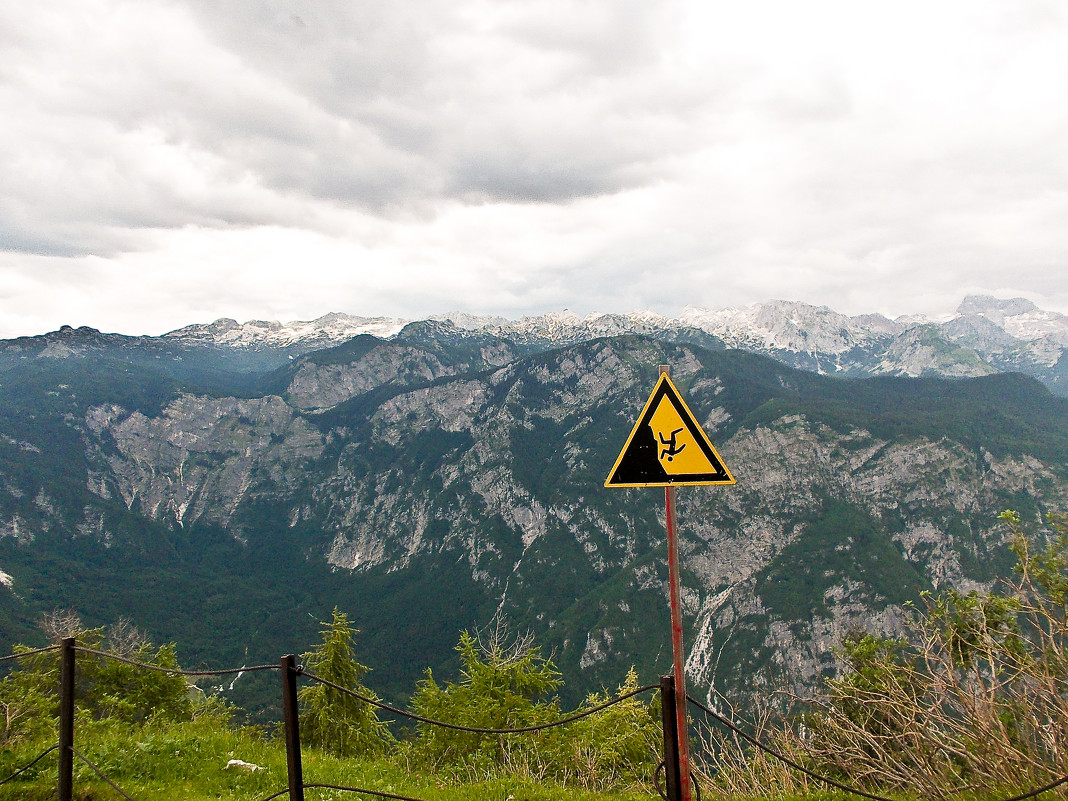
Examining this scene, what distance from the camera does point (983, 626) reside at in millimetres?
9703

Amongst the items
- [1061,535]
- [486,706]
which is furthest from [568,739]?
[1061,535]

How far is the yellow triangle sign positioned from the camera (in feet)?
24.8

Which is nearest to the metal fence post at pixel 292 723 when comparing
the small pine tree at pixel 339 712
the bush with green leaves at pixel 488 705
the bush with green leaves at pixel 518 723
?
the bush with green leaves at pixel 518 723

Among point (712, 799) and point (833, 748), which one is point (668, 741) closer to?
point (712, 799)

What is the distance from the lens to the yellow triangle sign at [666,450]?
24.8ft

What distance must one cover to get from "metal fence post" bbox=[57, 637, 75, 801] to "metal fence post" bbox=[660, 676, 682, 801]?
8.45 m

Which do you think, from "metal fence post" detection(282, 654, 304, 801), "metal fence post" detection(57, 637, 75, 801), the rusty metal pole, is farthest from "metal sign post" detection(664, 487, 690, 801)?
"metal fence post" detection(57, 637, 75, 801)

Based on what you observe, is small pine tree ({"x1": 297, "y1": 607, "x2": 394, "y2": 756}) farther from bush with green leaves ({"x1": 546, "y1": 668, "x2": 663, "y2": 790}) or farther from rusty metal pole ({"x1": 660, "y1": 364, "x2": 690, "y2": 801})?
rusty metal pole ({"x1": 660, "y1": 364, "x2": 690, "y2": 801})

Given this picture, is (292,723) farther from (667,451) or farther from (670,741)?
(667,451)

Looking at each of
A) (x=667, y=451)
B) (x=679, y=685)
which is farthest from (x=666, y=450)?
(x=679, y=685)

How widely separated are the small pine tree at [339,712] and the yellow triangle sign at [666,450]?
27.3m

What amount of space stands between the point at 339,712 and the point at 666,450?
3425cm

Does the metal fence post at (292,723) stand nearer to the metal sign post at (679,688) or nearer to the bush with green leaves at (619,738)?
the metal sign post at (679,688)

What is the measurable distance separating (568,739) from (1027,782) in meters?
15.0
